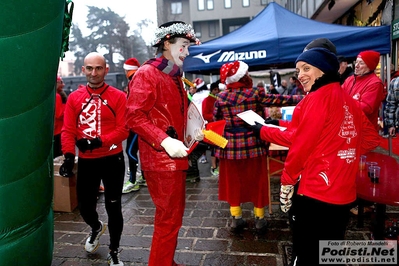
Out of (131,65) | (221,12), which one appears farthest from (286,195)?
(221,12)

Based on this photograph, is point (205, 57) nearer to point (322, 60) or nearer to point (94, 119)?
point (94, 119)

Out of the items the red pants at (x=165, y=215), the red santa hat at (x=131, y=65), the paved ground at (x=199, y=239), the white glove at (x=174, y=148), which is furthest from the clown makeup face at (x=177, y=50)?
the red santa hat at (x=131, y=65)

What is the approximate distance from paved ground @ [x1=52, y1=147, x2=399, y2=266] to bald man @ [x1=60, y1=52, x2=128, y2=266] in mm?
498

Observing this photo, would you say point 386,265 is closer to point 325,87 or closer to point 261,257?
point 261,257

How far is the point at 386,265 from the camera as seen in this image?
2.96 metres

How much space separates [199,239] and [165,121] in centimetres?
185

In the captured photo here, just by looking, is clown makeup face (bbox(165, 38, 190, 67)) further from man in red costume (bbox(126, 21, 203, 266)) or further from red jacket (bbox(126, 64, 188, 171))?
red jacket (bbox(126, 64, 188, 171))

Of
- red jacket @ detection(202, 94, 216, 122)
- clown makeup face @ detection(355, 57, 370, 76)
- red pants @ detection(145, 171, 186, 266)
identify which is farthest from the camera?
red jacket @ detection(202, 94, 216, 122)

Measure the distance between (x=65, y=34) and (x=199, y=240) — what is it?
2.61 metres

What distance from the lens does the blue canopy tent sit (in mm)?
5320

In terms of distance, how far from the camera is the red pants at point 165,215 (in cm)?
259

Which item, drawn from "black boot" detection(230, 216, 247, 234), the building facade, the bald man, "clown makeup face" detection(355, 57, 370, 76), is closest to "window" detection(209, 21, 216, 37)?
the building facade

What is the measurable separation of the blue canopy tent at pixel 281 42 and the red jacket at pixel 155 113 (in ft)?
10.4

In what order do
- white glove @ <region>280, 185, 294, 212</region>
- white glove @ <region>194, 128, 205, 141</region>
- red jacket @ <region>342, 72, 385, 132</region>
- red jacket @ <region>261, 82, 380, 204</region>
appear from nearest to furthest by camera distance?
red jacket @ <region>261, 82, 380, 204</region>
white glove @ <region>280, 185, 294, 212</region>
white glove @ <region>194, 128, 205, 141</region>
red jacket @ <region>342, 72, 385, 132</region>
